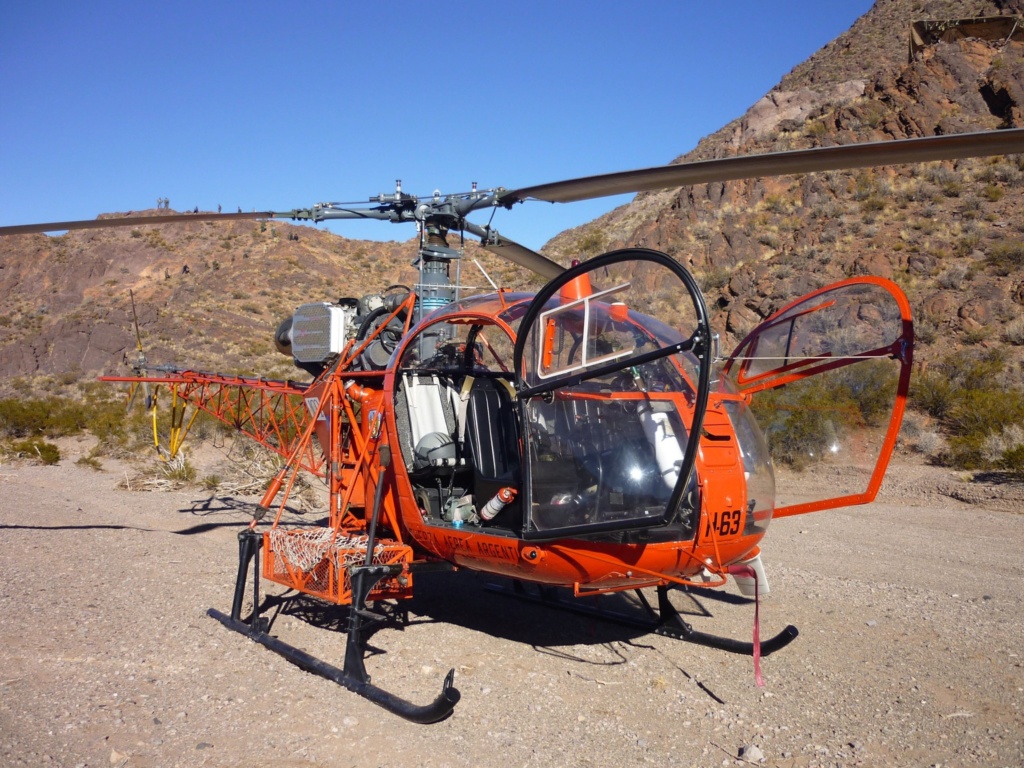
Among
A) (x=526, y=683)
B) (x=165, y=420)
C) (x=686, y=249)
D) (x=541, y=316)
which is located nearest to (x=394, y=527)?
(x=526, y=683)

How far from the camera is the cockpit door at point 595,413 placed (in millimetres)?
4523

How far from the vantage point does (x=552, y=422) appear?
4.85 meters

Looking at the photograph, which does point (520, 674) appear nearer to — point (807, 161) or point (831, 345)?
point (831, 345)

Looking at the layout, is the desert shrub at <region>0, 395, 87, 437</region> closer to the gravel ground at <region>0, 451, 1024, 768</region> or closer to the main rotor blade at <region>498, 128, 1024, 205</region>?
the gravel ground at <region>0, 451, 1024, 768</region>

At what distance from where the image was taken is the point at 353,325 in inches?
297

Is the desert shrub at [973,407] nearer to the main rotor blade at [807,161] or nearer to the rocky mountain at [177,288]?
the main rotor blade at [807,161]

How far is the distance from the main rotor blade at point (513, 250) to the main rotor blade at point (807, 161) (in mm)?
1715

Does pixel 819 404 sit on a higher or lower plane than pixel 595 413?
lower

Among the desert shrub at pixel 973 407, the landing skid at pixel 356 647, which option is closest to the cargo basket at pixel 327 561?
the landing skid at pixel 356 647

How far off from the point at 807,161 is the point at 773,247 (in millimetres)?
23283

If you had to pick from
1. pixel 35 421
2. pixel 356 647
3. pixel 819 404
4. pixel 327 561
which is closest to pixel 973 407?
pixel 819 404

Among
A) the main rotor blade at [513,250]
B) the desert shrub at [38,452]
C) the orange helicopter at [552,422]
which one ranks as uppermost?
the main rotor blade at [513,250]

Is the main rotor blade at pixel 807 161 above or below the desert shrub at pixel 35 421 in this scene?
above

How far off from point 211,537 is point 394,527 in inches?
185
